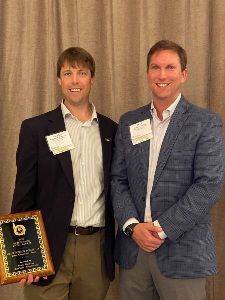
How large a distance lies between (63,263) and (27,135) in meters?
0.69

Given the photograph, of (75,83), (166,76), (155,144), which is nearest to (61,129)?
(75,83)

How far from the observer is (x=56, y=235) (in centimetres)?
212

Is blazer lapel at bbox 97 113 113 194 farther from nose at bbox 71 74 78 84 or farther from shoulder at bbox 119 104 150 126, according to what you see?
nose at bbox 71 74 78 84

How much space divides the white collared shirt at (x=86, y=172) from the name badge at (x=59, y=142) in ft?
0.12

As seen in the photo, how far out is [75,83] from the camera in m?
2.16

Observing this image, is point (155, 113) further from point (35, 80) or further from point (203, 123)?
point (35, 80)

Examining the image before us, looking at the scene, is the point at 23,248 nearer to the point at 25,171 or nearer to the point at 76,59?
the point at 25,171

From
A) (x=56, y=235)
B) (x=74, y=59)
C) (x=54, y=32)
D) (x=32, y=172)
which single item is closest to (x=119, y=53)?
(x=54, y=32)

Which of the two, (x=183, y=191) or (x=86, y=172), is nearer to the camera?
(x=183, y=191)

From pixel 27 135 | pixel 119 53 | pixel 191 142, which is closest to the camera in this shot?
pixel 191 142

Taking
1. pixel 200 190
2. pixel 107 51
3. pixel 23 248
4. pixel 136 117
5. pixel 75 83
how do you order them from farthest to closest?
1. pixel 107 51
2. pixel 136 117
3. pixel 75 83
4. pixel 23 248
5. pixel 200 190

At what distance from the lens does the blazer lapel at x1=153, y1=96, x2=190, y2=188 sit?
2.04 metres

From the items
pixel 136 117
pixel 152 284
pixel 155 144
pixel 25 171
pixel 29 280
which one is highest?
pixel 136 117

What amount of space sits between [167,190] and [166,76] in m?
0.57
